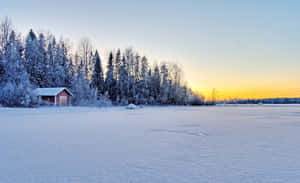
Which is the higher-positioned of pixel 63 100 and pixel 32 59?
pixel 32 59

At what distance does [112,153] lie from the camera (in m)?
3.58

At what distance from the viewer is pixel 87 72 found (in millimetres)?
39125

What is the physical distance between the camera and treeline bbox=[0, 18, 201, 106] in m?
28.5

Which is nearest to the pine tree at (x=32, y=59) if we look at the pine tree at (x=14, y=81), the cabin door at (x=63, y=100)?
the pine tree at (x=14, y=81)

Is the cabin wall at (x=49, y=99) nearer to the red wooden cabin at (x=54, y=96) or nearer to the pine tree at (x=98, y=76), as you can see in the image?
the red wooden cabin at (x=54, y=96)

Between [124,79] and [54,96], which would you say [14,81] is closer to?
[54,96]

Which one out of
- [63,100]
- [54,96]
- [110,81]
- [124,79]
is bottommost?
[63,100]

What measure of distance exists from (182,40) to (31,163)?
19906mm

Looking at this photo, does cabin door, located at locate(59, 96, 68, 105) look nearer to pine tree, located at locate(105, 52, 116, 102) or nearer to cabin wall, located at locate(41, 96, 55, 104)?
cabin wall, located at locate(41, 96, 55, 104)

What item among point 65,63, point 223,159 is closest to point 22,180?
point 223,159

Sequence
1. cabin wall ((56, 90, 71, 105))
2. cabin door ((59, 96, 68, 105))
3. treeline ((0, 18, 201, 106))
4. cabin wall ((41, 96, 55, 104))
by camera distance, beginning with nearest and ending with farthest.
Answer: cabin wall ((41, 96, 55, 104))
cabin wall ((56, 90, 71, 105))
cabin door ((59, 96, 68, 105))
treeline ((0, 18, 201, 106))

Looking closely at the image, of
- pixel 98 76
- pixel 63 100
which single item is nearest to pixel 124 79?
pixel 98 76

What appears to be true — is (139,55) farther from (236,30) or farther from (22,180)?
(22,180)

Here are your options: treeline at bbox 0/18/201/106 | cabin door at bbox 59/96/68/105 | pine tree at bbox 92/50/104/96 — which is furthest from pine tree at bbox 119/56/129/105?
cabin door at bbox 59/96/68/105
